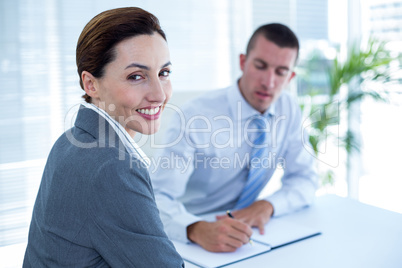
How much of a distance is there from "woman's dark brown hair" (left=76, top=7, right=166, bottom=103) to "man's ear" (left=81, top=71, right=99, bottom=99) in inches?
0.5

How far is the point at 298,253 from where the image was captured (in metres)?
1.37

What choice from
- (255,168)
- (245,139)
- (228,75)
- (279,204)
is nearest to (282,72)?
(245,139)

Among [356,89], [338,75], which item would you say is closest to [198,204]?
[338,75]

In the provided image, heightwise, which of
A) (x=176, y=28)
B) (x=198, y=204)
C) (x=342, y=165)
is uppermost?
(x=176, y=28)

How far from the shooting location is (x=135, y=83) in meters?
1.14

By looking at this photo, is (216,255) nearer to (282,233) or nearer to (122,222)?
(282,233)

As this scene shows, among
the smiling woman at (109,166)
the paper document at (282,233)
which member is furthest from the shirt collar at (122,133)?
the paper document at (282,233)

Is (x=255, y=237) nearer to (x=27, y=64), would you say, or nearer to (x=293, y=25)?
(x=27, y=64)

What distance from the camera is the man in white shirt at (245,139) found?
201 centimetres

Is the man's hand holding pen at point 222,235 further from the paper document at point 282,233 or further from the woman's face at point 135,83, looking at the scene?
the woman's face at point 135,83

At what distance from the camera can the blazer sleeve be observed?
93 cm

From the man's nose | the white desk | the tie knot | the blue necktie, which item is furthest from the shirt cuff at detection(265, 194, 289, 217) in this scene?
the man's nose

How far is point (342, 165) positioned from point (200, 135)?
8.33 feet

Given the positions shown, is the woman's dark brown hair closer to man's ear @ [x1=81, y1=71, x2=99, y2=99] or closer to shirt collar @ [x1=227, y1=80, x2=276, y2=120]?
man's ear @ [x1=81, y1=71, x2=99, y2=99]
